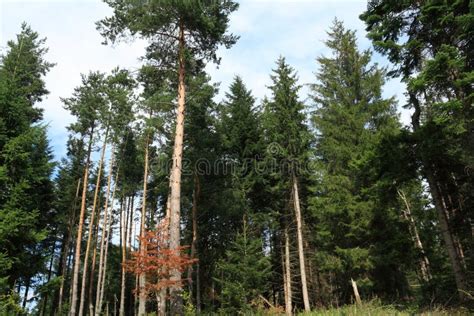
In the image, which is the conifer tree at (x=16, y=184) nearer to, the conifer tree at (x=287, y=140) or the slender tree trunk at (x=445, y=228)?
the conifer tree at (x=287, y=140)

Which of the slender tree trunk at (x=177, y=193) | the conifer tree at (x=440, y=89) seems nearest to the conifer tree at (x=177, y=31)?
the slender tree trunk at (x=177, y=193)

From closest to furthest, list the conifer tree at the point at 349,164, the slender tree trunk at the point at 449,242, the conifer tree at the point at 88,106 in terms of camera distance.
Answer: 1. the slender tree trunk at the point at 449,242
2. the conifer tree at the point at 349,164
3. the conifer tree at the point at 88,106

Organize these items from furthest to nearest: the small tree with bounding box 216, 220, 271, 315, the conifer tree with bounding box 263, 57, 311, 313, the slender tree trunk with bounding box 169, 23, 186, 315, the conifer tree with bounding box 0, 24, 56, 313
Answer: the conifer tree with bounding box 263, 57, 311, 313
the small tree with bounding box 216, 220, 271, 315
the conifer tree with bounding box 0, 24, 56, 313
the slender tree trunk with bounding box 169, 23, 186, 315

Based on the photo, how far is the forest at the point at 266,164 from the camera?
9906 mm

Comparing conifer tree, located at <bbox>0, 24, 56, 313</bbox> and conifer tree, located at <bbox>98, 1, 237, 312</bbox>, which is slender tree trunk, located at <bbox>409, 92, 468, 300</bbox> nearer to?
conifer tree, located at <bbox>98, 1, 237, 312</bbox>

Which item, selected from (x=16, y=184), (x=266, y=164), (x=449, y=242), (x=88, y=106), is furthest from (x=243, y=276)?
(x=88, y=106)

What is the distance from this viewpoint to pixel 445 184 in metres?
10.9

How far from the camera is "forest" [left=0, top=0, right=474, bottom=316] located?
9906 millimetres

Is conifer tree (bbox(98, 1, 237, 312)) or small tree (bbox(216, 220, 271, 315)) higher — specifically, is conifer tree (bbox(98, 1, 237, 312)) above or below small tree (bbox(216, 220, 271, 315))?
above

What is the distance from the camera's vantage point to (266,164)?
64.6ft

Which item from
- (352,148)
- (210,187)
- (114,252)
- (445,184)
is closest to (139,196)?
(114,252)

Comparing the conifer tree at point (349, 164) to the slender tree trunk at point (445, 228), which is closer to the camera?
the slender tree trunk at point (445, 228)

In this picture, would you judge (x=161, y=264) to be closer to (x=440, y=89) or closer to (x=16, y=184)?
(x=16, y=184)

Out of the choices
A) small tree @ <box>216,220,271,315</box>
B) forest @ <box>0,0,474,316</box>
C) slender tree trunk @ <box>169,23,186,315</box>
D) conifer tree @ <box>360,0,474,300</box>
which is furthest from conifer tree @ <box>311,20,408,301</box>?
slender tree trunk @ <box>169,23,186,315</box>
